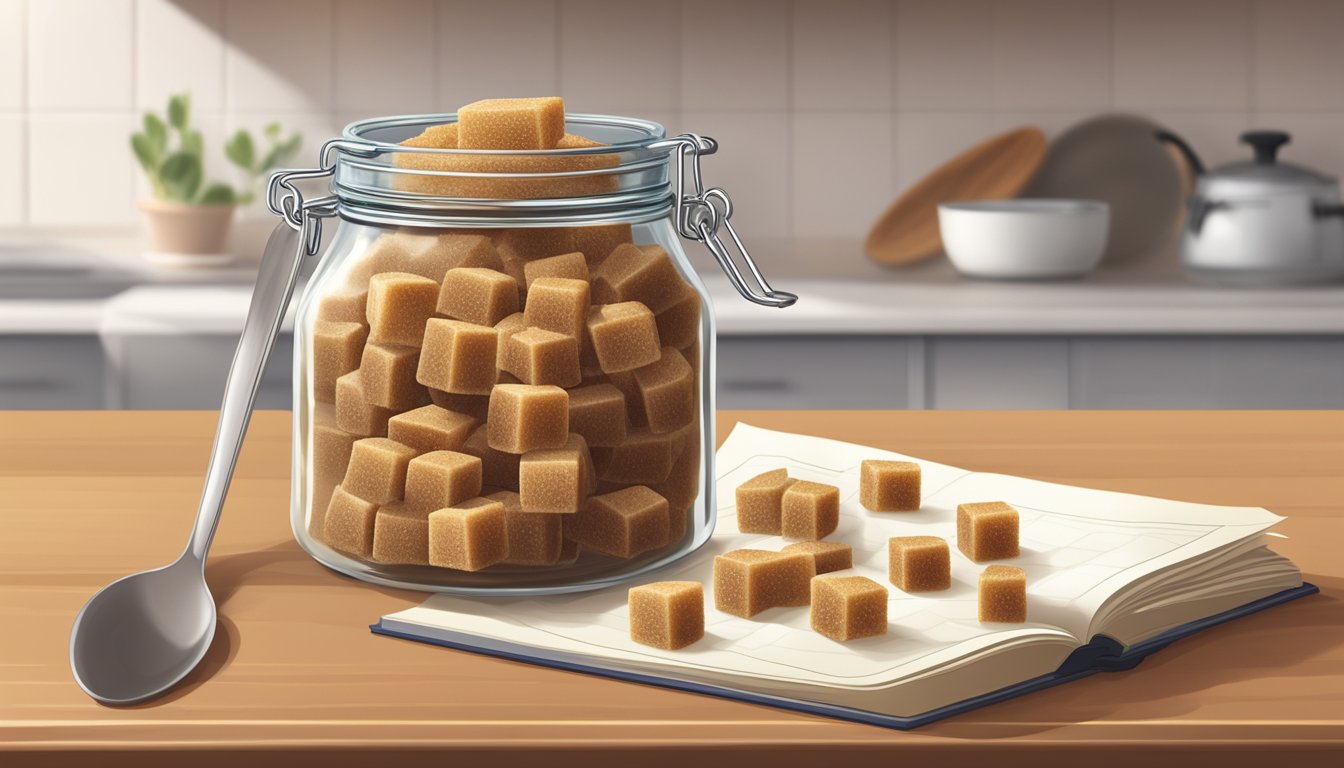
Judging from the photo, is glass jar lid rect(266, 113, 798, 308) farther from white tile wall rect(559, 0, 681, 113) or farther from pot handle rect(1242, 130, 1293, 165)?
white tile wall rect(559, 0, 681, 113)

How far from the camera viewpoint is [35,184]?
3.09 metres

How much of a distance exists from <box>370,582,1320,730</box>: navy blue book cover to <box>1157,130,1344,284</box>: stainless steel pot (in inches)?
77.1

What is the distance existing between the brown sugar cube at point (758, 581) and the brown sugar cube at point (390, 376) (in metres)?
0.17

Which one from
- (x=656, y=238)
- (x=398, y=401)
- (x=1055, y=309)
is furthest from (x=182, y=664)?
(x=1055, y=309)

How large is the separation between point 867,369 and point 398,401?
1.71m

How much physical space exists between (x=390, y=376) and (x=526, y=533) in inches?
3.9

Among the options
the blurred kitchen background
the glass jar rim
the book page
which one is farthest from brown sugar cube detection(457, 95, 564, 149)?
the blurred kitchen background

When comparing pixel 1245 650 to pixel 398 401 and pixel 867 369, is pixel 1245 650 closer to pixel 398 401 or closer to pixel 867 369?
pixel 398 401

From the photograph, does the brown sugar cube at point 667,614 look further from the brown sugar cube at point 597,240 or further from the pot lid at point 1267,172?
the pot lid at point 1267,172

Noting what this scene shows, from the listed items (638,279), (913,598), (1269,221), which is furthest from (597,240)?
(1269,221)

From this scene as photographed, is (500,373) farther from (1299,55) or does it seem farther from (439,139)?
(1299,55)

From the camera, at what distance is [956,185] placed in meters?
3.02

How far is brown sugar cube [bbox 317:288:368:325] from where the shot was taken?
74cm

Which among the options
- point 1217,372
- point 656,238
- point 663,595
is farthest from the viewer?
point 1217,372
